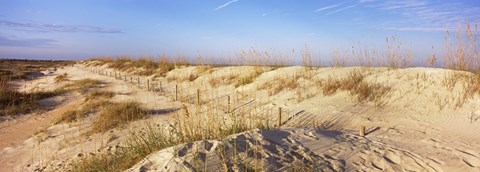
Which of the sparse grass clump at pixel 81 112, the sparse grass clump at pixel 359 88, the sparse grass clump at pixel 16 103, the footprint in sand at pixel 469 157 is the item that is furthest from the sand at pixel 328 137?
the sparse grass clump at pixel 16 103

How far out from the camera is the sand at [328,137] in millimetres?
2816

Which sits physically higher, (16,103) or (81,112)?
(16,103)

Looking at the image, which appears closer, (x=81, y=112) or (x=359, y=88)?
(x=359, y=88)

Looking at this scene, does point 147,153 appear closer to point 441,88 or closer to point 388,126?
point 388,126

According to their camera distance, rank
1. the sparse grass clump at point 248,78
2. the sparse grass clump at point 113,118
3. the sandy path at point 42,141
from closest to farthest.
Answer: the sandy path at point 42,141 → the sparse grass clump at point 113,118 → the sparse grass clump at point 248,78

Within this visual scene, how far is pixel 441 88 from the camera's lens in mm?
5992

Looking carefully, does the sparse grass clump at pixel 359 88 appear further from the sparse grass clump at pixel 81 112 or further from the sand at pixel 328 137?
the sparse grass clump at pixel 81 112

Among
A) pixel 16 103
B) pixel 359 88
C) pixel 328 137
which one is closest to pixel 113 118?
pixel 328 137

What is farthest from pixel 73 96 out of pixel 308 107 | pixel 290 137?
pixel 290 137

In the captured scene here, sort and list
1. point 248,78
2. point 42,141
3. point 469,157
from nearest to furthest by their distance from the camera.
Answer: point 469,157 → point 42,141 → point 248,78

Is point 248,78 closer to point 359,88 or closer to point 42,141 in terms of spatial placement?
point 359,88

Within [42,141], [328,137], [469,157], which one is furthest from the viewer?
[42,141]

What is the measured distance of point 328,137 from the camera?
3725 millimetres

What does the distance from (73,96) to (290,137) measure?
1061cm
